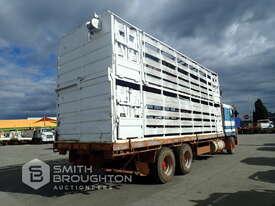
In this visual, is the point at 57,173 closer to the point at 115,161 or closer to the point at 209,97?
the point at 115,161

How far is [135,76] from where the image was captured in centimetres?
689

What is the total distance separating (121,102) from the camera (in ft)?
20.7

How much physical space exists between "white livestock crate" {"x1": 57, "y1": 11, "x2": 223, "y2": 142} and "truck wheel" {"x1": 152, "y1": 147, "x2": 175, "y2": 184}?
0.54 m

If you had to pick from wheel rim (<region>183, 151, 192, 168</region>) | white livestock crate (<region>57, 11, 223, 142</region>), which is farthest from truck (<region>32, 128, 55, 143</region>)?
white livestock crate (<region>57, 11, 223, 142</region>)

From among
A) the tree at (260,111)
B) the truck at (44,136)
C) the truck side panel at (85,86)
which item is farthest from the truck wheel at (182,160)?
the tree at (260,111)

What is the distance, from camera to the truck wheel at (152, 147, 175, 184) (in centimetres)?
718

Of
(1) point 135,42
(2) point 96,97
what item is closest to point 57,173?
(2) point 96,97

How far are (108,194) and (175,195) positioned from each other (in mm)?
1744

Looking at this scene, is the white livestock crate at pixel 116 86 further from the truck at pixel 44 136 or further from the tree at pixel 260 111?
the tree at pixel 260 111

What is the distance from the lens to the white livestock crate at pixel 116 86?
629 centimetres

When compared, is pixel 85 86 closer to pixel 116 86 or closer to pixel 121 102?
pixel 116 86

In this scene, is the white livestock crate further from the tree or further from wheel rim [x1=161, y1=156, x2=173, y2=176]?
the tree

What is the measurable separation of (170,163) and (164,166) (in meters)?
0.26

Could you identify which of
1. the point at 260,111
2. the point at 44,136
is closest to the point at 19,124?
the point at 44,136
